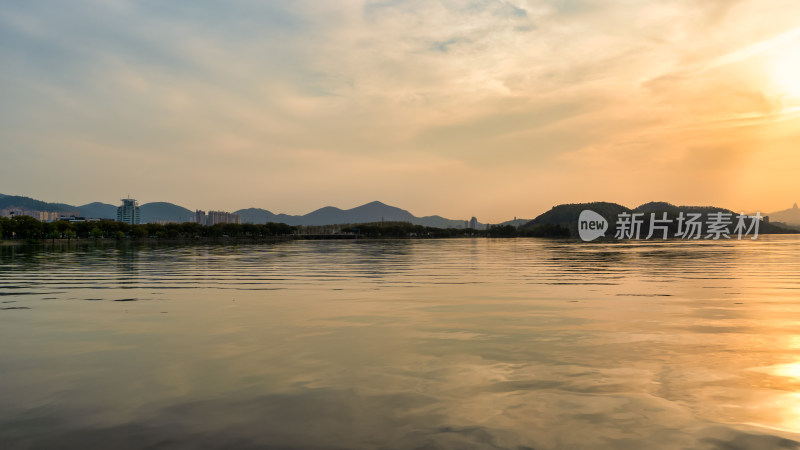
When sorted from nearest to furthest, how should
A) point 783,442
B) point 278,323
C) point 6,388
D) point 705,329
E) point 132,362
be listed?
1. point 783,442
2. point 6,388
3. point 132,362
4. point 705,329
5. point 278,323

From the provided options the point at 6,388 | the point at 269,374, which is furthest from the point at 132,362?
the point at 269,374

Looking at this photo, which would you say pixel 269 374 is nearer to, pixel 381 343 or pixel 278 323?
pixel 381 343

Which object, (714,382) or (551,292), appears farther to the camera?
(551,292)

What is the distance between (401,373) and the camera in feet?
48.8

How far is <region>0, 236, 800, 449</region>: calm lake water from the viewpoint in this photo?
10.4 meters

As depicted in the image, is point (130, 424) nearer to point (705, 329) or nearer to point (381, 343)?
point (381, 343)

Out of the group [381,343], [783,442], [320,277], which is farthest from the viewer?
[320,277]

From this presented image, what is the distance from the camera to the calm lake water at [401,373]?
1041 centimetres

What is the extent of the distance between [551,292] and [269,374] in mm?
24641

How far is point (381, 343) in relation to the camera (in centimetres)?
1908

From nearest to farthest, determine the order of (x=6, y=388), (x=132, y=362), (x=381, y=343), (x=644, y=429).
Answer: (x=644, y=429) → (x=6, y=388) → (x=132, y=362) → (x=381, y=343)

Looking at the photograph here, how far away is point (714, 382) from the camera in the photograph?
13.8 metres

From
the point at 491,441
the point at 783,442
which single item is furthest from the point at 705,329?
the point at 491,441

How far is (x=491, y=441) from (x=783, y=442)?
5443 millimetres
